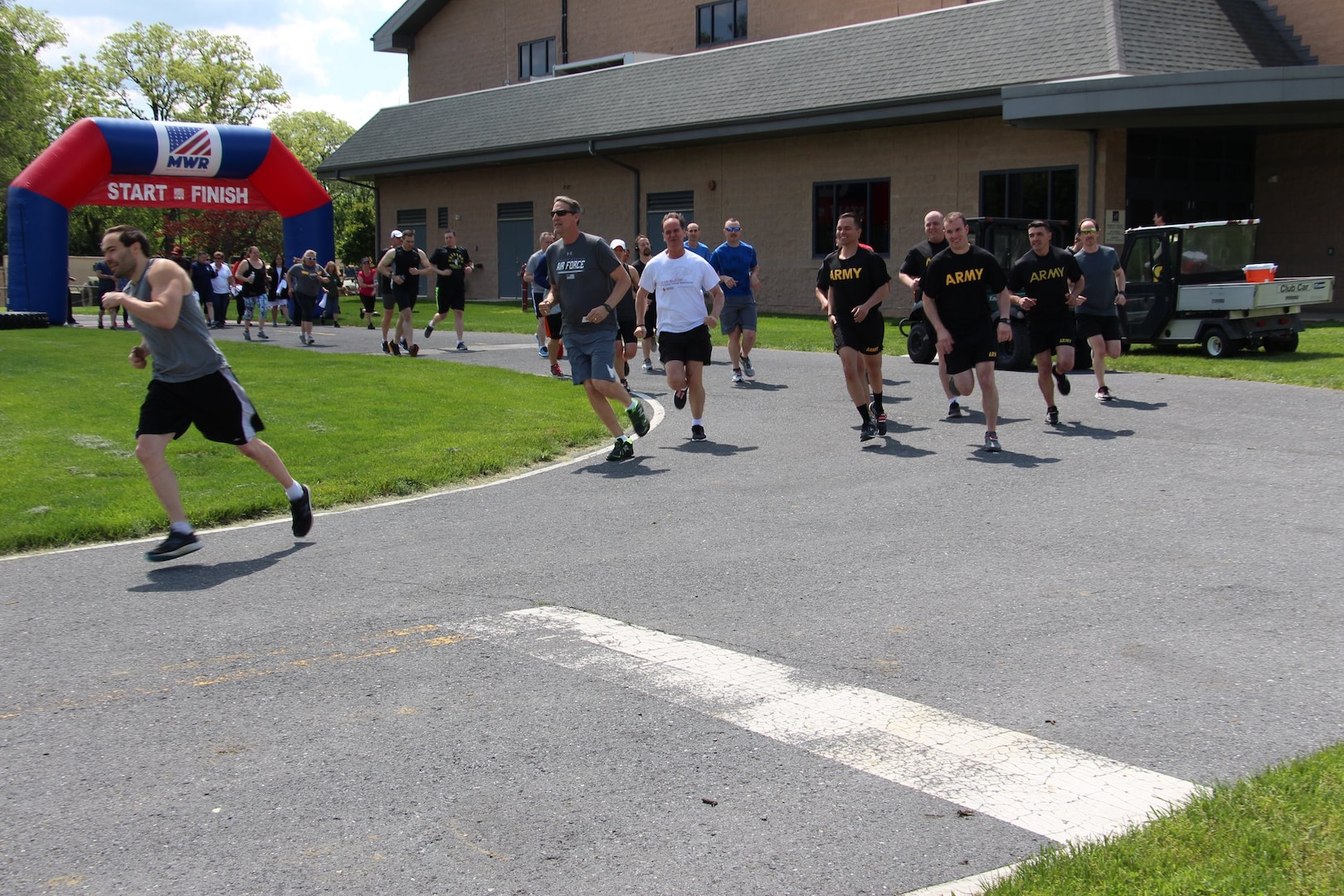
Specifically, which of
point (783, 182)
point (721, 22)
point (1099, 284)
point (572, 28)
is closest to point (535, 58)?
point (572, 28)

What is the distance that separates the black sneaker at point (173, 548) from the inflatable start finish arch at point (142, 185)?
23.3 meters

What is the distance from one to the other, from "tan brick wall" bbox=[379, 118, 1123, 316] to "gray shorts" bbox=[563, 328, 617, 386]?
16.8 m

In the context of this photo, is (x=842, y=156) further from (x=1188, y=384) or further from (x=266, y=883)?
(x=266, y=883)

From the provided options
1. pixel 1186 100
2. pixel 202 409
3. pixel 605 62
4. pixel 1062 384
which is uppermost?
pixel 605 62

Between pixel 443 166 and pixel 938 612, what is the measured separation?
35134mm

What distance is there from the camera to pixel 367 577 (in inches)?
271

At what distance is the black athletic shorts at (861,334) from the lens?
11203mm

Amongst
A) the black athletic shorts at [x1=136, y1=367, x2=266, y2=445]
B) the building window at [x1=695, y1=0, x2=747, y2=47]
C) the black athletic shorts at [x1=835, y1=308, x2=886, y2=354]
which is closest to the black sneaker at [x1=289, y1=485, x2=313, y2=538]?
the black athletic shorts at [x1=136, y1=367, x2=266, y2=445]

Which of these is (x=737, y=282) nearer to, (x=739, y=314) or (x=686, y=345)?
(x=739, y=314)

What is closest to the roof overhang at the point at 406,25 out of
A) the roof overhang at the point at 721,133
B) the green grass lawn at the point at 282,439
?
the roof overhang at the point at 721,133

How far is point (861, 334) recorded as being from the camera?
445 inches

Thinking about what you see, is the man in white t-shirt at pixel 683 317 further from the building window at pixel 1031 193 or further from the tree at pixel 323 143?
the tree at pixel 323 143

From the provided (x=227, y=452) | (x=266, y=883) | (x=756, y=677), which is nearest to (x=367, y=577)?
(x=756, y=677)

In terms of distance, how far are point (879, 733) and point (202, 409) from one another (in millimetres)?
4797
